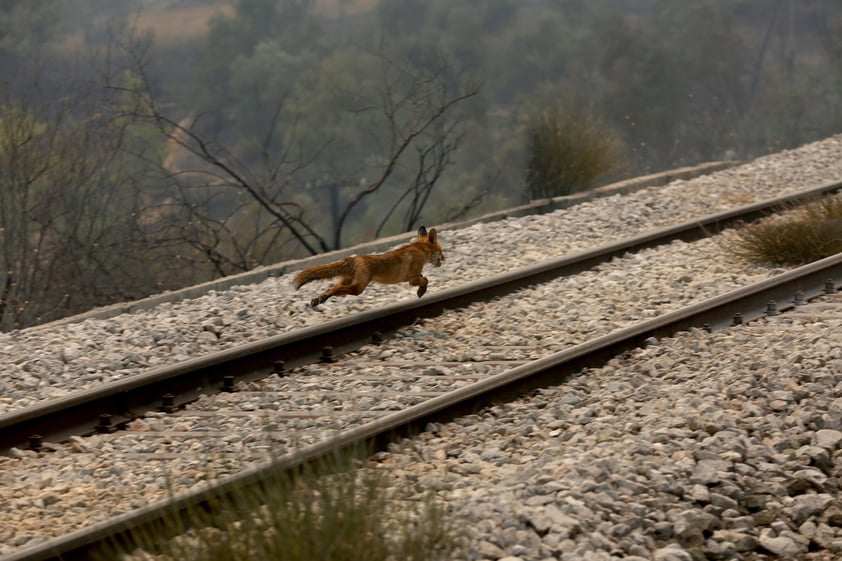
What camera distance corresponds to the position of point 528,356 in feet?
24.1

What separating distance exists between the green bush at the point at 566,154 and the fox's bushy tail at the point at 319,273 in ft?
23.2

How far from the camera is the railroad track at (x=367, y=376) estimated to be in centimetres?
561

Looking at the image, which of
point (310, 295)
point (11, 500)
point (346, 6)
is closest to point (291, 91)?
point (346, 6)

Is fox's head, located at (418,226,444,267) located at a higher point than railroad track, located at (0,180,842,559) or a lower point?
higher

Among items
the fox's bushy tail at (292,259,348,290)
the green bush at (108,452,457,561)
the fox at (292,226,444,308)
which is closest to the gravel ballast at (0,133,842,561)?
the green bush at (108,452,457,561)

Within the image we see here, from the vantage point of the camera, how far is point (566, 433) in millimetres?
5676

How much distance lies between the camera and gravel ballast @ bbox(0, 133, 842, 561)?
4.59 metres

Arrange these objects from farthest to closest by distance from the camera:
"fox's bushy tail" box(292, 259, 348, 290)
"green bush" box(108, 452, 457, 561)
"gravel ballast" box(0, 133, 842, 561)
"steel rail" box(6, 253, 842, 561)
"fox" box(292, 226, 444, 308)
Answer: "fox" box(292, 226, 444, 308)
"fox's bushy tail" box(292, 259, 348, 290)
"gravel ballast" box(0, 133, 842, 561)
"steel rail" box(6, 253, 842, 561)
"green bush" box(108, 452, 457, 561)

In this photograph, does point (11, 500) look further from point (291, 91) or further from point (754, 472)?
point (291, 91)

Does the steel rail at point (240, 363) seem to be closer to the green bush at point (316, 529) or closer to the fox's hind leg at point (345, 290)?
the fox's hind leg at point (345, 290)

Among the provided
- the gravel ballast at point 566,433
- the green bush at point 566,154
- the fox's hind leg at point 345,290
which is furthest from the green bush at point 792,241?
the green bush at point 566,154

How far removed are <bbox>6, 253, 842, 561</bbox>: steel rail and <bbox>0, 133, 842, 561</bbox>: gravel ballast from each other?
4.6 inches

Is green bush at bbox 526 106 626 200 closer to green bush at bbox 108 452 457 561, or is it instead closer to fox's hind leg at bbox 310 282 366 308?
fox's hind leg at bbox 310 282 366 308

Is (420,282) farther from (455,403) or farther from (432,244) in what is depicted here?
(455,403)
